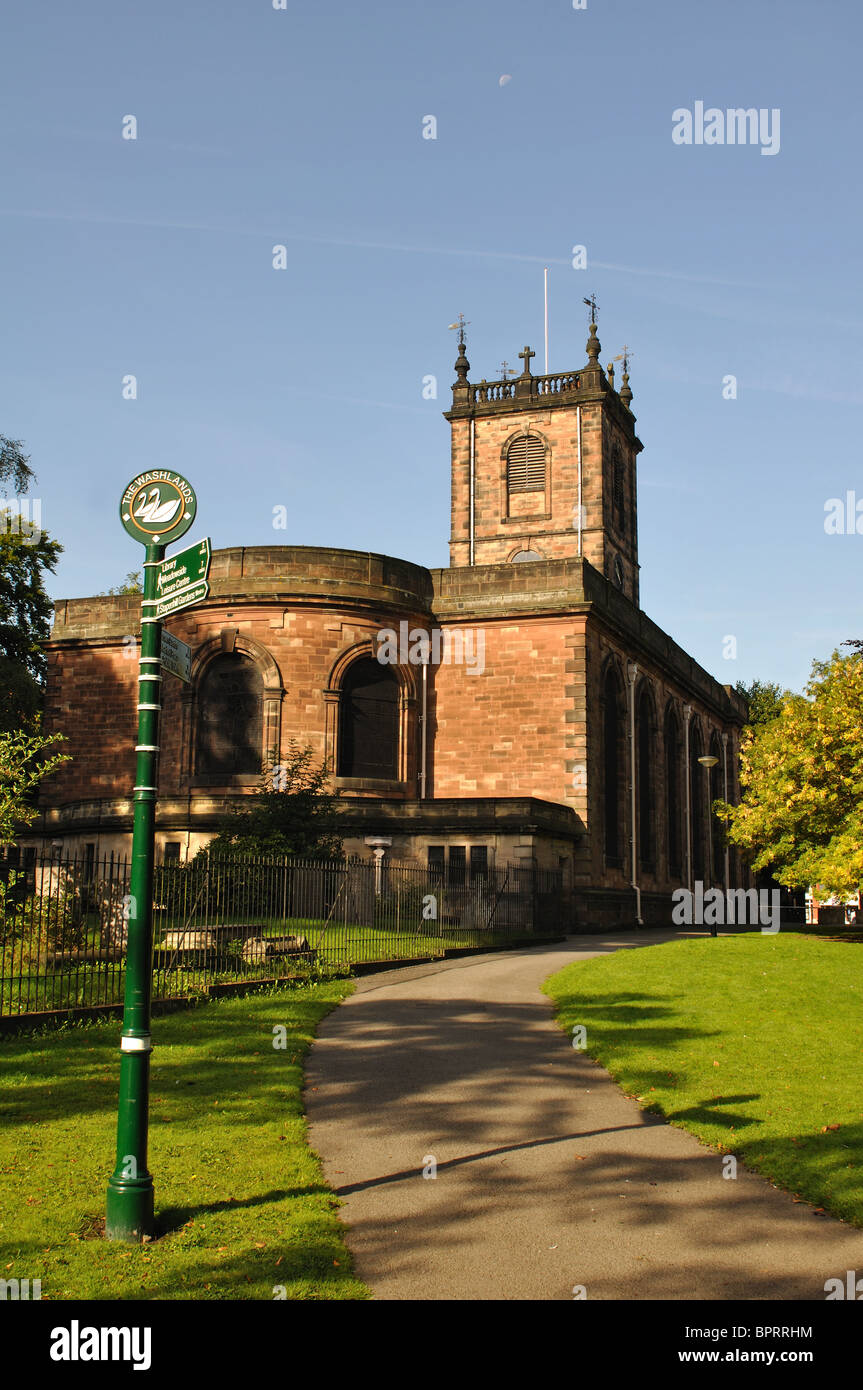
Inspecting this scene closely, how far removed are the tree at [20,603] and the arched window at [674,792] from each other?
22.1 metres

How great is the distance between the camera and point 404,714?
3406cm

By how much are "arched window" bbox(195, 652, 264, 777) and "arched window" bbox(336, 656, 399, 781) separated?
7.62 ft

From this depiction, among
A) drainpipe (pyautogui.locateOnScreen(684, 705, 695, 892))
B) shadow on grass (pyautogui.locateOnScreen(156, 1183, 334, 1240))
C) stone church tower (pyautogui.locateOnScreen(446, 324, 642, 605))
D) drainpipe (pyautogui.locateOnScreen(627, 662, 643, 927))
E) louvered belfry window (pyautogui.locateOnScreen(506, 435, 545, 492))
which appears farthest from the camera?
louvered belfry window (pyautogui.locateOnScreen(506, 435, 545, 492))

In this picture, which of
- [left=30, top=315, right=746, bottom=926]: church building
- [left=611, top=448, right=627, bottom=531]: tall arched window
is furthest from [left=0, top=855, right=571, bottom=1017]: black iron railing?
[left=611, top=448, right=627, bottom=531]: tall arched window

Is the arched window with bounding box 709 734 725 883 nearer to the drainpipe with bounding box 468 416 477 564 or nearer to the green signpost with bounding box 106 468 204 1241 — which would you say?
the drainpipe with bounding box 468 416 477 564

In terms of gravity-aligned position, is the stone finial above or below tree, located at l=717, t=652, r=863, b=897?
above

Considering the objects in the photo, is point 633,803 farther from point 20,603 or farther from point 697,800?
point 20,603

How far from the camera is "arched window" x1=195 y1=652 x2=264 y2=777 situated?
107 ft

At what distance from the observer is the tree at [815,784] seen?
2615cm

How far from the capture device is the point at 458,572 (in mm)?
35938

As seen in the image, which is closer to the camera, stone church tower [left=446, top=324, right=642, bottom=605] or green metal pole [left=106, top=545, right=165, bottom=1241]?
green metal pole [left=106, top=545, right=165, bottom=1241]
